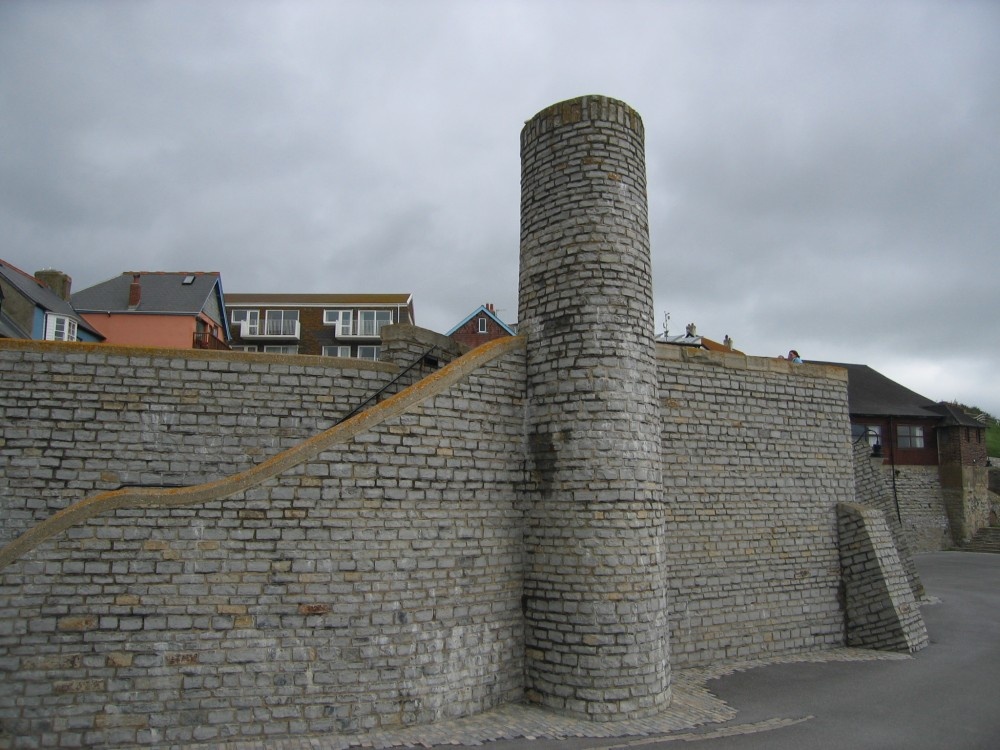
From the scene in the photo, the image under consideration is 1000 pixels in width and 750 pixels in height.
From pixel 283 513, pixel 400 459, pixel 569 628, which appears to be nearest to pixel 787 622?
pixel 569 628

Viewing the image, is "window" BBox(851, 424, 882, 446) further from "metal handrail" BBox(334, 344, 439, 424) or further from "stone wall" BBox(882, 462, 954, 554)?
"metal handrail" BBox(334, 344, 439, 424)

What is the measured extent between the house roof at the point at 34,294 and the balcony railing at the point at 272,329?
54.9 feet

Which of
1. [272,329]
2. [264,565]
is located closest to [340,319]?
[272,329]

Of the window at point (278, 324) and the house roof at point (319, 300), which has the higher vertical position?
the house roof at point (319, 300)

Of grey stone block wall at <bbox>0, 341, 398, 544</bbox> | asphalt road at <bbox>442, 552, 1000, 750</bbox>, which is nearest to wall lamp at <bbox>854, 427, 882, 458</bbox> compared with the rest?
asphalt road at <bbox>442, 552, 1000, 750</bbox>

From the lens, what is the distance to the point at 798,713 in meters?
9.80

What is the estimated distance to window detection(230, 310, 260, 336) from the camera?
139 ft

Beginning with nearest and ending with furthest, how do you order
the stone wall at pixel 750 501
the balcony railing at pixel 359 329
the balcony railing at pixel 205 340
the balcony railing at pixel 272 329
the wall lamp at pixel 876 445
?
the stone wall at pixel 750 501, the balcony railing at pixel 205 340, the wall lamp at pixel 876 445, the balcony railing at pixel 359 329, the balcony railing at pixel 272 329

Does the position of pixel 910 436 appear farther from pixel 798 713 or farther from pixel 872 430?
pixel 798 713

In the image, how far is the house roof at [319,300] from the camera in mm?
42469

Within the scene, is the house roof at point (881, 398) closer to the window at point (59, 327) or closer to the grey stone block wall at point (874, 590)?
the grey stone block wall at point (874, 590)

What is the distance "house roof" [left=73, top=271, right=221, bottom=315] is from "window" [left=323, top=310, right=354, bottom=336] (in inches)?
476

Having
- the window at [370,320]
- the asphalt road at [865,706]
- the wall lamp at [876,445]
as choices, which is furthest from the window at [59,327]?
the wall lamp at [876,445]

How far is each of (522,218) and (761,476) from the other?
266 inches
